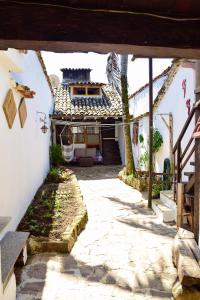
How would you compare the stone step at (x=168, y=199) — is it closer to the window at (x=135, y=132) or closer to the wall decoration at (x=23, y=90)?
the wall decoration at (x=23, y=90)

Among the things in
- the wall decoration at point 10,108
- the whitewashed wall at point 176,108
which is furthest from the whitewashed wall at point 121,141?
the wall decoration at point 10,108

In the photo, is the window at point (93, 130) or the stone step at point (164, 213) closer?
the stone step at point (164, 213)

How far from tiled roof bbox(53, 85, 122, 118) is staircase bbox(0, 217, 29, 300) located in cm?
1104

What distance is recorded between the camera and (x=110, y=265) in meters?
4.44

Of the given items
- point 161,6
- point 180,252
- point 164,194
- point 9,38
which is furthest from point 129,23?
point 164,194

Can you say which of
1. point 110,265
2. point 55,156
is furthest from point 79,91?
point 110,265

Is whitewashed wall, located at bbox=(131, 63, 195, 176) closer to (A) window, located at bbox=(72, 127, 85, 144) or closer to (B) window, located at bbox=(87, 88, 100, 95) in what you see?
(A) window, located at bbox=(72, 127, 85, 144)

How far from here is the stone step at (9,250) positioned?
10.1 ft

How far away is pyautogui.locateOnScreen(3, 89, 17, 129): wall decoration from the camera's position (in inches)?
183

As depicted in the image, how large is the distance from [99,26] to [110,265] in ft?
11.8

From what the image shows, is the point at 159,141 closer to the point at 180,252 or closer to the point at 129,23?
the point at 180,252

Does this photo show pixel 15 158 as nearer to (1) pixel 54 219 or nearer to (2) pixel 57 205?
(1) pixel 54 219

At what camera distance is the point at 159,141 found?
31.9 feet

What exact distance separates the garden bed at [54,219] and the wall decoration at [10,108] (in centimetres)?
198
